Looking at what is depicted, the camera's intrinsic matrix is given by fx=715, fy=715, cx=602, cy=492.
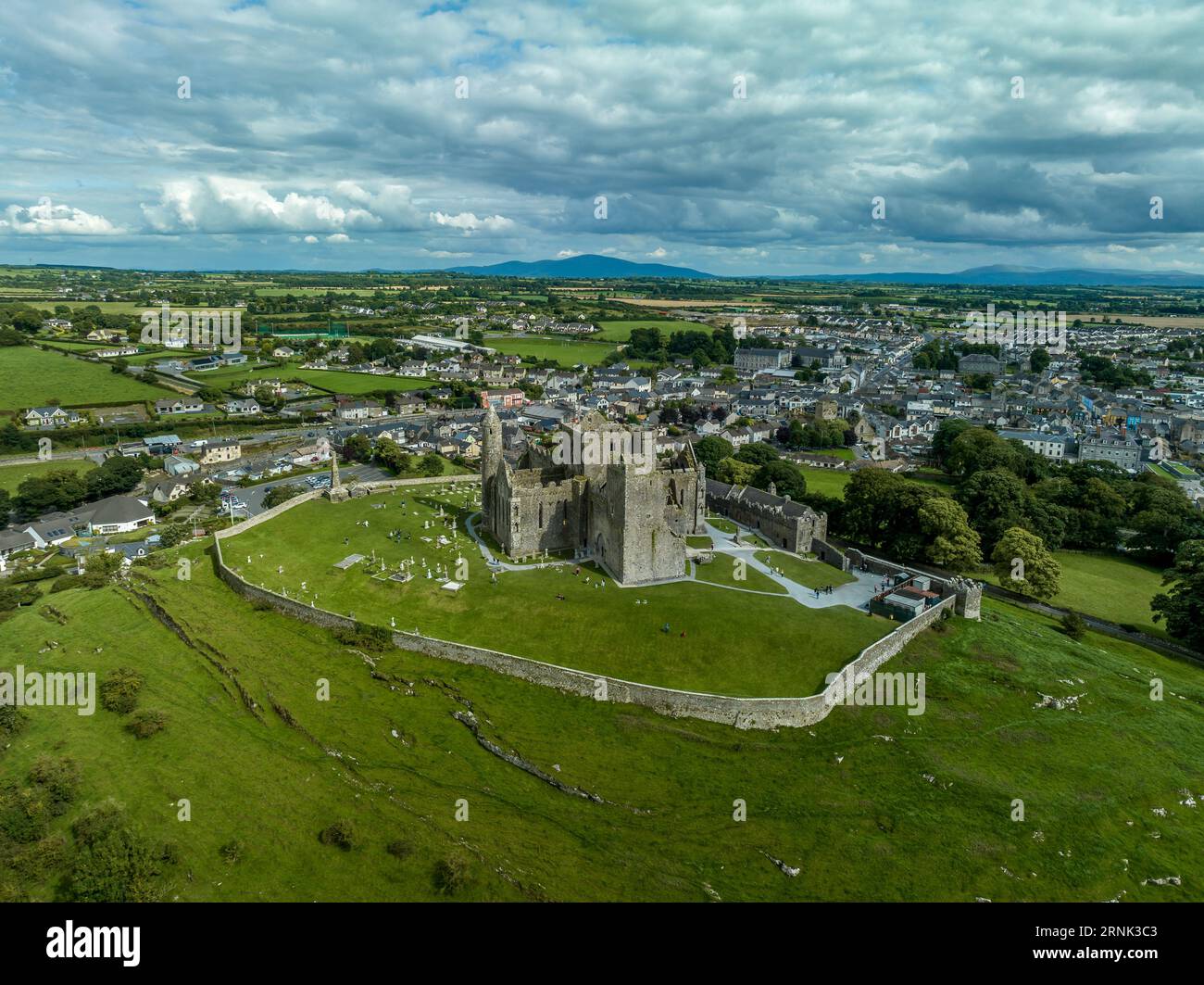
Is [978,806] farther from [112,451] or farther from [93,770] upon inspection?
[112,451]

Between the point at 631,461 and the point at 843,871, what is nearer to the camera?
the point at 843,871

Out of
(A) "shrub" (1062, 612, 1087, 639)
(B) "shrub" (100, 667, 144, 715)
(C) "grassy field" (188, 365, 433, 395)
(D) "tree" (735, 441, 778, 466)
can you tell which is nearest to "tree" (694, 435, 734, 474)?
(D) "tree" (735, 441, 778, 466)

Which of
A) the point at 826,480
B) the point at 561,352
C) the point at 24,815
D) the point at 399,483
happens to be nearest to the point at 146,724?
the point at 24,815

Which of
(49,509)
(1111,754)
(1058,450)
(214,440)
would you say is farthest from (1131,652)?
(214,440)

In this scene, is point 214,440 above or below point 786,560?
above

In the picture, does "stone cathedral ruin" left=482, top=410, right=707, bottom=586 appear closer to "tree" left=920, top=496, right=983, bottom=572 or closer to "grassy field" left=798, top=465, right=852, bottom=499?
"tree" left=920, top=496, right=983, bottom=572

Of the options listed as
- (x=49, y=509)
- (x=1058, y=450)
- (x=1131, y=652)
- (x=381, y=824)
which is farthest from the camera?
(x=1058, y=450)

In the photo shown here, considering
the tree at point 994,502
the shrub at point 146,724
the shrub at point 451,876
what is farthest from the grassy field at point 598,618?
the tree at point 994,502
